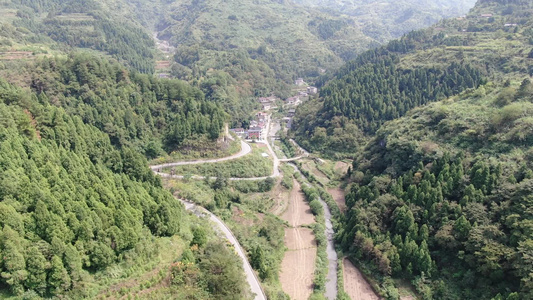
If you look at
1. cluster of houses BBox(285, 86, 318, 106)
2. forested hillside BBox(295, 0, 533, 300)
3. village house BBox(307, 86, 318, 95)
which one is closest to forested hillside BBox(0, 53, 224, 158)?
forested hillside BBox(295, 0, 533, 300)

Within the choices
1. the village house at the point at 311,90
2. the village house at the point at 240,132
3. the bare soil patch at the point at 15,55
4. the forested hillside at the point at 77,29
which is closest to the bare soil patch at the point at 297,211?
the village house at the point at 240,132

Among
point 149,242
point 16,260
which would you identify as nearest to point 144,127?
point 149,242

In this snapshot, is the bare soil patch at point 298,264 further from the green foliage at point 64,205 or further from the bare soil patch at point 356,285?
the green foliage at point 64,205

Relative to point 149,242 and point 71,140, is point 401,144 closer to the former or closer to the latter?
point 149,242

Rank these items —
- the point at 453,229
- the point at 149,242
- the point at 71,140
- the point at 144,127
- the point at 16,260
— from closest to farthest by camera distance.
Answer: the point at 16,260 → the point at 149,242 → the point at 453,229 → the point at 71,140 → the point at 144,127

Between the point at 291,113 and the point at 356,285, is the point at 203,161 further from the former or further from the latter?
the point at 291,113

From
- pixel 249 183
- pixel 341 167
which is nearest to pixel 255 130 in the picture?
pixel 341 167

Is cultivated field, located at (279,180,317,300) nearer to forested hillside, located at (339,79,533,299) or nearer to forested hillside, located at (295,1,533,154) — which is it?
forested hillside, located at (339,79,533,299)
